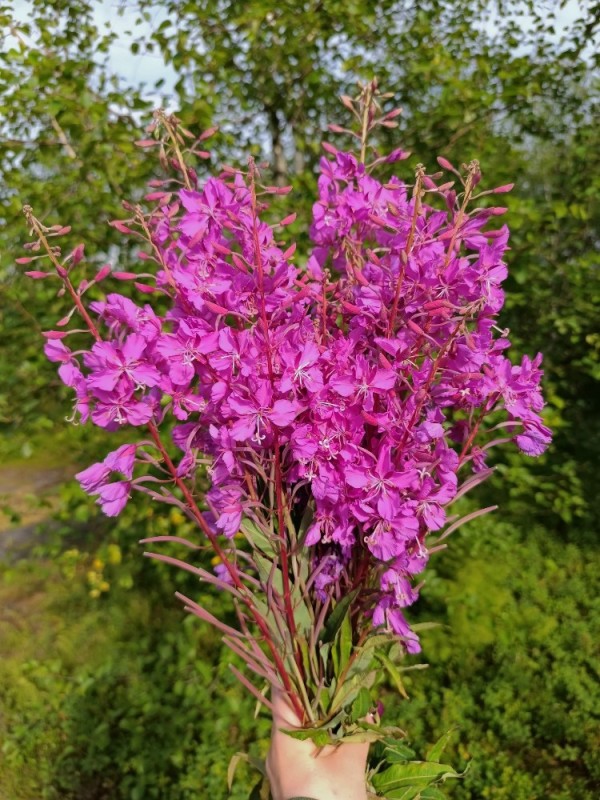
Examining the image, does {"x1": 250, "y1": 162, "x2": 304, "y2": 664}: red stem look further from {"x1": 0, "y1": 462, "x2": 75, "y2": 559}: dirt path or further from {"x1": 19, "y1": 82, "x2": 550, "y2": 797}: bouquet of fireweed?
{"x1": 0, "y1": 462, "x2": 75, "y2": 559}: dirt path

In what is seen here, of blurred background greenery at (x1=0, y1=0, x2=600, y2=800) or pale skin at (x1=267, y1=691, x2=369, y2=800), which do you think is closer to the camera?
pale skin at (x1=267, y1=691, x2=369, y2=800)

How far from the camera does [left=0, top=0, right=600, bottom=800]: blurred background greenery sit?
2.21 m

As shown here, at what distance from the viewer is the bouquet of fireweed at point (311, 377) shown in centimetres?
74

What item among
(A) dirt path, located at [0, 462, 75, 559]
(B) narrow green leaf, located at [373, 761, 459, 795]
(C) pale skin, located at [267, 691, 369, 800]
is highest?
(C) pale skin, located at [267, 691, 369, 800]

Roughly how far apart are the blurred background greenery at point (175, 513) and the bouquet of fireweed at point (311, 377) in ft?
4.31

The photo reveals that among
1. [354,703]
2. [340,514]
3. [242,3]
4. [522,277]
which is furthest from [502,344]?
[242,3]

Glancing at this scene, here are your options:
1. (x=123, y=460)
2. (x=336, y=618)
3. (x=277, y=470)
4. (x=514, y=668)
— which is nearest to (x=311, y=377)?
(x=277, y=470)

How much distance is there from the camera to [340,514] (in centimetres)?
81

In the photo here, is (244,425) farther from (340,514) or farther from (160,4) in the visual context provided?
(160,4)

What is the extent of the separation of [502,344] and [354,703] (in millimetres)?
582

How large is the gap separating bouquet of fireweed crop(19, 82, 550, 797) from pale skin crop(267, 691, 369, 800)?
42 millimetres

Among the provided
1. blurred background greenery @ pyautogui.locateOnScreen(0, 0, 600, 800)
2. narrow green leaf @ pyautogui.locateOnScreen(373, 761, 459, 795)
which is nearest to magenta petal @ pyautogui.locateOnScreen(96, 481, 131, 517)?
narrow green leaf @ pyautogui.locateOnScreen(373, 761, 459, 795)

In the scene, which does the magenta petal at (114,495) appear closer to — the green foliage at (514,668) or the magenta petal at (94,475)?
the magenta petal at (94,475)

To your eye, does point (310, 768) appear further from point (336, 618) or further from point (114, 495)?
point (114, 495)
